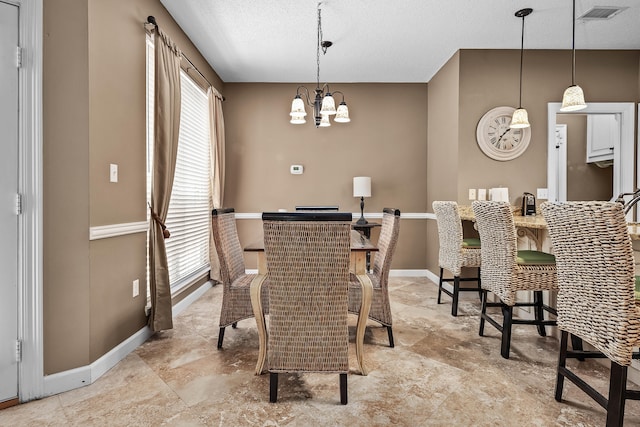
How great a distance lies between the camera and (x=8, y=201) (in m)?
1.80

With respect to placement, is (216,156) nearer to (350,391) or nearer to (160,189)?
(160,189)

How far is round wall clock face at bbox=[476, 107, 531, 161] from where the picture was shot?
12.7 ft

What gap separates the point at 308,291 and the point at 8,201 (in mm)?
1595

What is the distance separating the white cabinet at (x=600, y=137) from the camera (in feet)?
15.1

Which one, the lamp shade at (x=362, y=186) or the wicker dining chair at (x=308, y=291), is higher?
the lamp shade at (x=362, y=186)

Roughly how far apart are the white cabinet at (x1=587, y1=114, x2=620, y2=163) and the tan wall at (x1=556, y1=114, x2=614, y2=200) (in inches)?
4.6

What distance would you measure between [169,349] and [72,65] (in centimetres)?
188

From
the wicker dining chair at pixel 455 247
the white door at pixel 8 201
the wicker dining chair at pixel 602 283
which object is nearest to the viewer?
the wicker dining chair at pixel 602 283

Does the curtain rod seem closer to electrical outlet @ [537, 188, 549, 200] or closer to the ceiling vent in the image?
the ceiling vent

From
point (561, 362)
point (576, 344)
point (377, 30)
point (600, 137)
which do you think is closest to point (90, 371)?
point (561, 362)

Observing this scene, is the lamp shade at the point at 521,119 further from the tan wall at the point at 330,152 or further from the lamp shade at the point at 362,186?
the lamp shade at the point at 362,186

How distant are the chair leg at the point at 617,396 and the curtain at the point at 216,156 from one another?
139 inches

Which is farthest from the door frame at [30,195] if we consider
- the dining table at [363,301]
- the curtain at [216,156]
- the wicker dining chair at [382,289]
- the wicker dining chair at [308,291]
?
the curtain at [216,156]

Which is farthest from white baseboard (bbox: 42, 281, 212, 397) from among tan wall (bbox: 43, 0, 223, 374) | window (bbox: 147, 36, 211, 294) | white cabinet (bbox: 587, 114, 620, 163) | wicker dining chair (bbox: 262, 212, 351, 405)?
→ white cabinet (bbox: 587, 114, 620, 163)
